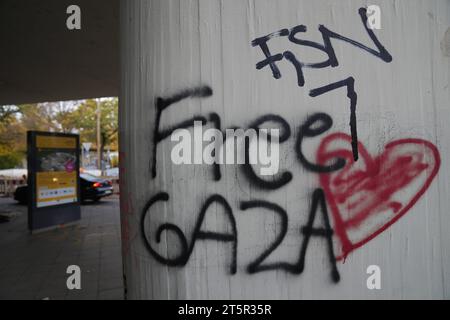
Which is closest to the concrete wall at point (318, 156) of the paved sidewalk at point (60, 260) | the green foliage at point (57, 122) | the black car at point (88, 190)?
the paved sidewalk at point (60, 260)

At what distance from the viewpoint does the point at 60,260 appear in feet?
20.1

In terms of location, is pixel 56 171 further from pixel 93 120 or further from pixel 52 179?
pixel 93 120

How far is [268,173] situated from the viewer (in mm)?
2199

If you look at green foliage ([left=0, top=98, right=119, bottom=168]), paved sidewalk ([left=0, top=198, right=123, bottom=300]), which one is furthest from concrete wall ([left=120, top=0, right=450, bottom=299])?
green foliage ([left=0, top=98, right=119, bottom=168])

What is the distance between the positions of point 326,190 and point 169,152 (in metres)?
1.16

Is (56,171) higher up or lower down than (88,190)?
higher up

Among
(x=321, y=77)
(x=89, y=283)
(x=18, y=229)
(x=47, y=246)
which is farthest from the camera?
(x=18, y=229)

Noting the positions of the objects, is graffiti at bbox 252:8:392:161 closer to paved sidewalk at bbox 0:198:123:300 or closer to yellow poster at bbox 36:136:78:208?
paved sidewalk at bbox 0:198:123:300

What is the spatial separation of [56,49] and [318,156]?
795 cm

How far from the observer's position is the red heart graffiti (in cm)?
219

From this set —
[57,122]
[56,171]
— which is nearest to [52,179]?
[56,171]

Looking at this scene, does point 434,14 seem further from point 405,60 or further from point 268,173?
Answer: point 268,173

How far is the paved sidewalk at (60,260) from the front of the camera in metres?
4.64
